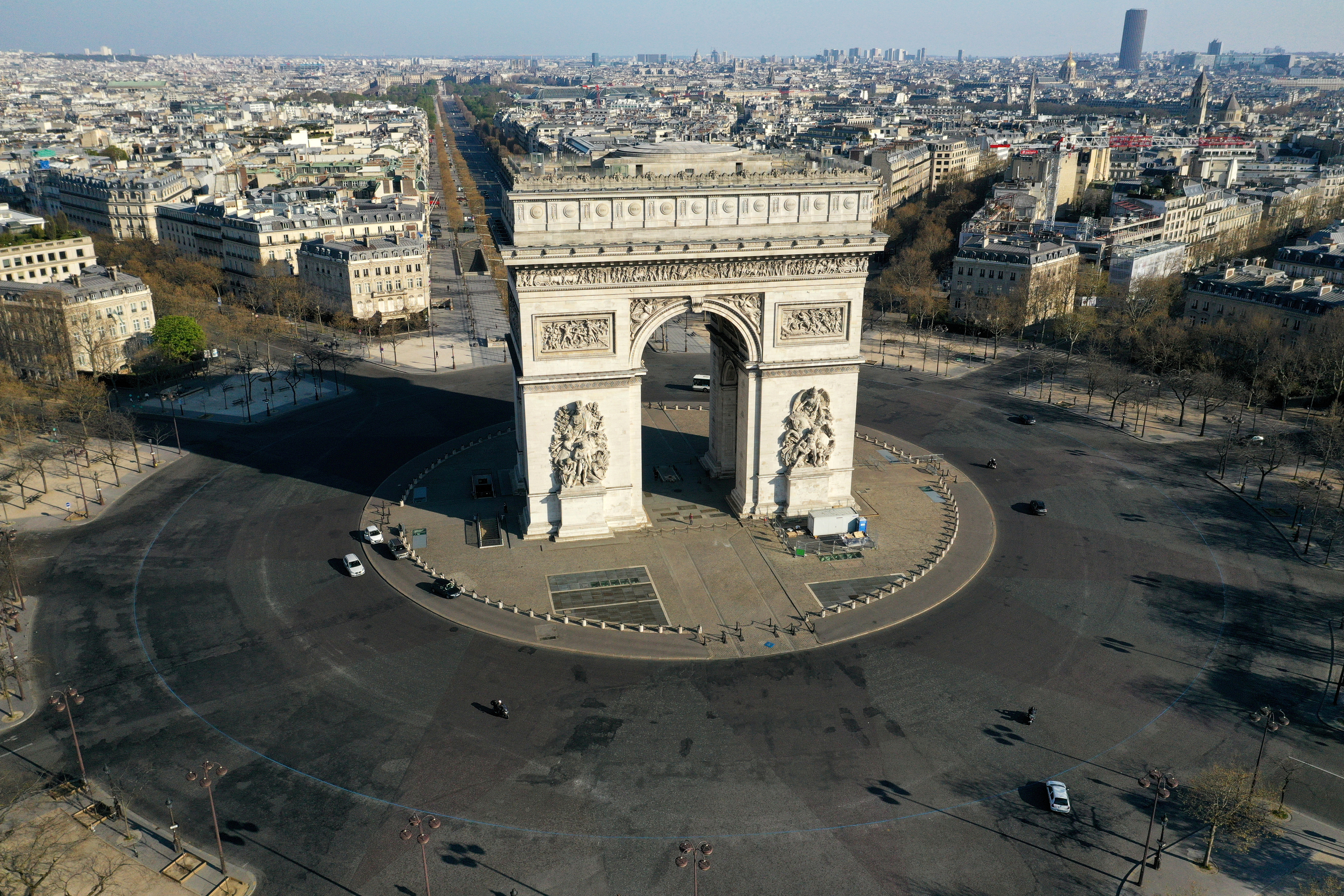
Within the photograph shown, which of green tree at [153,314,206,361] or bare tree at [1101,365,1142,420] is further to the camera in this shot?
green tree at [153,314,206,361]

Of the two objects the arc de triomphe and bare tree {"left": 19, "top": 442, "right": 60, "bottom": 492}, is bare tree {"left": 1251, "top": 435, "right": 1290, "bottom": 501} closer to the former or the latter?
the arc de triomphe

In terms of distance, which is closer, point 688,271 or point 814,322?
point 688,271

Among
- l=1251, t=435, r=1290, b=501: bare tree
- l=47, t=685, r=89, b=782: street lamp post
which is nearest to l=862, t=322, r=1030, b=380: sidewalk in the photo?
l=1251, t=435, r=1290, b=501: bare tree

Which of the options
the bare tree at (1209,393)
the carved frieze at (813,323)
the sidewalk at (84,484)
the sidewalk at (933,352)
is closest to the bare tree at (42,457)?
the sidewalk at (84,484)

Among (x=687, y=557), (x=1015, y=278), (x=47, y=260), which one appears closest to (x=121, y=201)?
(x=47, y=260)

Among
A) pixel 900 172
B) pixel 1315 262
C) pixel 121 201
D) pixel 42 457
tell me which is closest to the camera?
pixel 42 457

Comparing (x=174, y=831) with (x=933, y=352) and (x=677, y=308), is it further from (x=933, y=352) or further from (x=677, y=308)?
(x=933, y=352)
